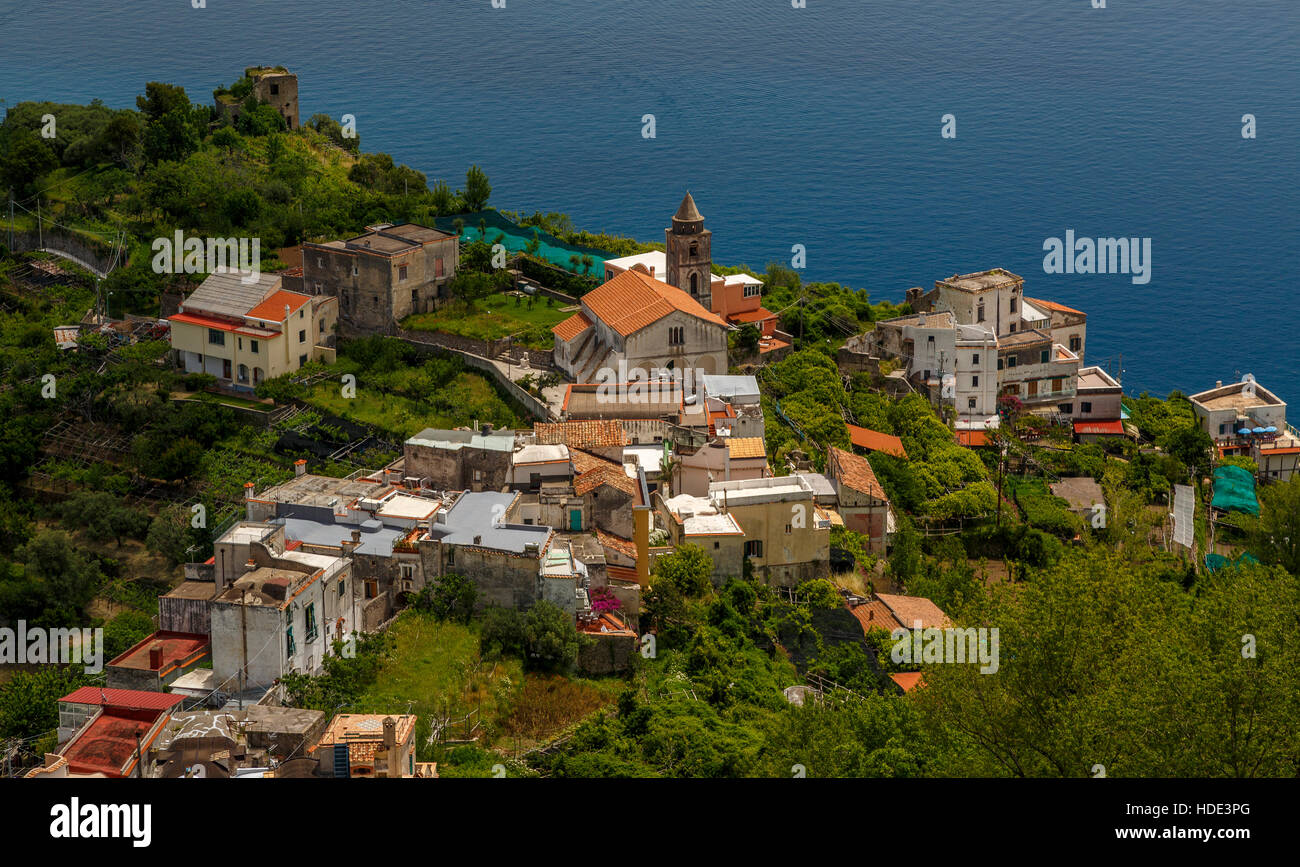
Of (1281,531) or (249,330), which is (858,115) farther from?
(249,330)

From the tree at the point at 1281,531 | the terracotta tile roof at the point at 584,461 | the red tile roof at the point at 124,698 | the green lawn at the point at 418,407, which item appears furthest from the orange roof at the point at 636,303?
the red tile roof at the point at 124,698

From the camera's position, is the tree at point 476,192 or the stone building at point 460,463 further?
the tree at point 476,192

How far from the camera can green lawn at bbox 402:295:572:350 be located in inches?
2397

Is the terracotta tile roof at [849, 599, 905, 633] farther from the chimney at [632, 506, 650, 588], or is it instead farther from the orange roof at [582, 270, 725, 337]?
the orange roof at [582, 270, 725, 337]

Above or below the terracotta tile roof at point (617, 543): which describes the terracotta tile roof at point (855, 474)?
above

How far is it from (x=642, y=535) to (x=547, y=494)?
9.54 ft

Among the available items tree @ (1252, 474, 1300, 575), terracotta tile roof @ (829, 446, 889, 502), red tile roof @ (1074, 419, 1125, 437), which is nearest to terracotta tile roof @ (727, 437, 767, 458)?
terracotta tile roof @ (829, 446, 889, 502)

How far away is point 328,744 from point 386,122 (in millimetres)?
106860

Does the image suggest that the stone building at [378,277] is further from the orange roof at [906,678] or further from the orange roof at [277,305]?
the orange roof at [906,678]

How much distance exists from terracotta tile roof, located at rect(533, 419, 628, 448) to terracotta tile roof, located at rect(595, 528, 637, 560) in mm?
5292

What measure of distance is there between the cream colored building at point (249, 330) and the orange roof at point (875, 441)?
67.9 feet

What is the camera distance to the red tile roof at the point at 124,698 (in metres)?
33.7

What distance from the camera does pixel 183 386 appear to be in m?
60.1

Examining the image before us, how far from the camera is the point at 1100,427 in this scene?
7050 cm
